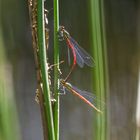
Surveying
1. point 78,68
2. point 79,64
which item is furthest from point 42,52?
point 78,68

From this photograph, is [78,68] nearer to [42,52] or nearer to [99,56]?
[99,56]

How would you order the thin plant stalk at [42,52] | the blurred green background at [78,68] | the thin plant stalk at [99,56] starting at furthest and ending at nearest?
the blurred green background at [78,68] < the thin plant stalk at [99,56] < the thin plant stalk at [42,52]

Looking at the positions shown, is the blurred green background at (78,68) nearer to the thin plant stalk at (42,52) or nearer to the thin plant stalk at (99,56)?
the thin plant stalk at (99,56)

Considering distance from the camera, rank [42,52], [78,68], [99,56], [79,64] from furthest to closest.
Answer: [78,68] → [79,64] → [99,56] → [42,52]

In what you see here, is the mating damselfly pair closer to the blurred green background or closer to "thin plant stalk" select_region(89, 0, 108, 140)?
"thin plant stalk" select_region(89, 0, 108, 140)

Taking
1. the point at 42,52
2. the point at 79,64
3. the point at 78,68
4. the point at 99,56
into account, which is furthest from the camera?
the point at 78,68

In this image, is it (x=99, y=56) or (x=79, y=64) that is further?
(x=79, y=64)

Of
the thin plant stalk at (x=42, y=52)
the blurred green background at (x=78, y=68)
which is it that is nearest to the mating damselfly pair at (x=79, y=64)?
the thin plant stalk at (x=42, y=52)
